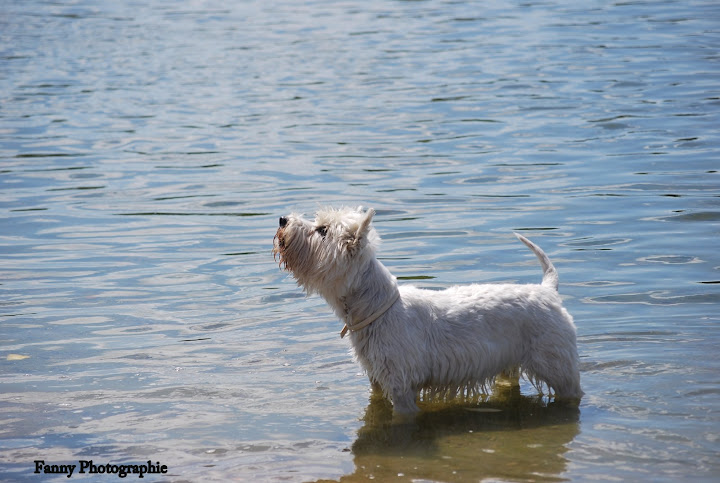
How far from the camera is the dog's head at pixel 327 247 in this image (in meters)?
7.04

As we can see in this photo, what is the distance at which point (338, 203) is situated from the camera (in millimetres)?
12977

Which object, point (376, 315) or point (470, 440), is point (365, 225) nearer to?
point (376, 315)

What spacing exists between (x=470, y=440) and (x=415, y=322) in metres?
0.90

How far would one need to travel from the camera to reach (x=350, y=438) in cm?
703

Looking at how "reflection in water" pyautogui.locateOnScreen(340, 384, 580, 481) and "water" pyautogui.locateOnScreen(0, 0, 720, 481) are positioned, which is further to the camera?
"water" pyautogui.locateOnScreen(0, 0, 720, 481)

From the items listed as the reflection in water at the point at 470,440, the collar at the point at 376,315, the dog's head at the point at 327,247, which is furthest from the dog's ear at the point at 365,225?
the reflection in water at the point at 470,440

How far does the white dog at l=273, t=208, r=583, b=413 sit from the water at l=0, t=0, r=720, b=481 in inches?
13.8

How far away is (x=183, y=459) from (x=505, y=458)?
2.11m

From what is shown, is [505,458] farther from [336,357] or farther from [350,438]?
[336,357]

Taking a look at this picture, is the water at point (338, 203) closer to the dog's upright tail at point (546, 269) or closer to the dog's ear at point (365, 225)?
the dog's upright tail at point (546, 269)

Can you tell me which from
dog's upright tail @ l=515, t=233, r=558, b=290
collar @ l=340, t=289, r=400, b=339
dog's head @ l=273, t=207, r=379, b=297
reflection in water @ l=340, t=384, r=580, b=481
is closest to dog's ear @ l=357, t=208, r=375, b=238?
dog's head @ l=273, t=207, r=379, b=297

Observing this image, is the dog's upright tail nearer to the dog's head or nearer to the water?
the water

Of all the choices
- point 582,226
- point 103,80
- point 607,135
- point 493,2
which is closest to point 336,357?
point 582,226

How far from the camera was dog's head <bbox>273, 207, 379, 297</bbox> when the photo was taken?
23.1 ft
